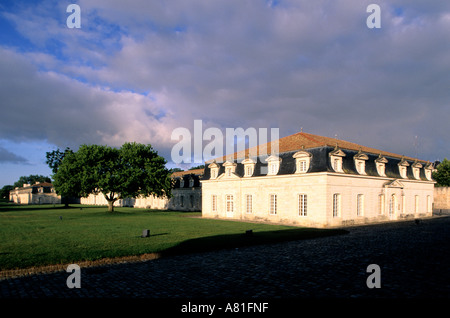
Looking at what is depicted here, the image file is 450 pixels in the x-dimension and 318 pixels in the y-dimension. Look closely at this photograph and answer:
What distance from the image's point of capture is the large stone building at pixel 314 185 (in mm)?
30156

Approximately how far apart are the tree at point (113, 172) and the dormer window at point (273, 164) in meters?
22.2

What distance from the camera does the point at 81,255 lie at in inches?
543

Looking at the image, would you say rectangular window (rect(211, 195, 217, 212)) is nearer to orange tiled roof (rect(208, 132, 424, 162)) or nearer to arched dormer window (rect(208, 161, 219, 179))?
arched dormer window (rect(208, 161, 219, 179))

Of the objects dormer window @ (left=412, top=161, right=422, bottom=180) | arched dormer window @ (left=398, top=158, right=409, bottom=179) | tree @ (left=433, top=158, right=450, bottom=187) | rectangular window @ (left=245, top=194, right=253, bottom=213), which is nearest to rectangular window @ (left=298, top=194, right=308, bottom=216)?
rectangular window @ (left=245, top=194, right=253, bottom=213)

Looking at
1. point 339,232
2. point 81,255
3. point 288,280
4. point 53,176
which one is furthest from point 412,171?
point 53,176

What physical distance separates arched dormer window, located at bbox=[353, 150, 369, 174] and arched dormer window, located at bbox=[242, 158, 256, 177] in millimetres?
11024

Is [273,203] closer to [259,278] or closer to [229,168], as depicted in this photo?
[229,168]

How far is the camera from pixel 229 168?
40.2 m

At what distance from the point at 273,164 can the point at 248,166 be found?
3860mm

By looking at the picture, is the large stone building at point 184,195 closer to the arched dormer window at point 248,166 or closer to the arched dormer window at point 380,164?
the arched dormer window at point 248,166

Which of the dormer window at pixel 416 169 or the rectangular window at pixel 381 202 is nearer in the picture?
the rectangular window at pixel 381 202

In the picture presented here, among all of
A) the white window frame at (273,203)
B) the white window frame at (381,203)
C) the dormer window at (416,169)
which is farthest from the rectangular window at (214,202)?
the dormer window at (416,169)
